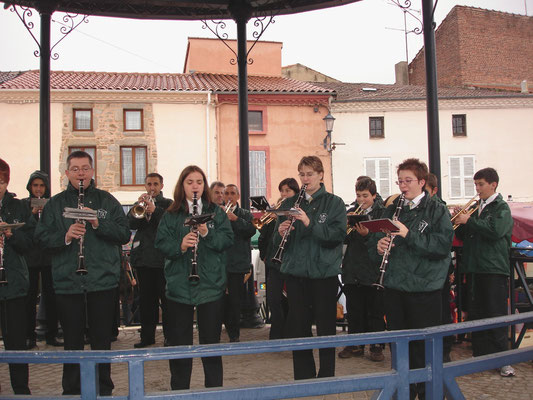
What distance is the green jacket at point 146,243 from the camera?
6.24 m

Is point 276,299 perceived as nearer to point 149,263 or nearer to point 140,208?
point 149,263

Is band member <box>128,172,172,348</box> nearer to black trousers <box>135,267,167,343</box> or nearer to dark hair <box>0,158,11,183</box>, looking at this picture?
black trousers <box>135,267,167,343</box>

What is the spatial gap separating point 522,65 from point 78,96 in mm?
26745

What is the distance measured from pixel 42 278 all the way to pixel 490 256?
519 cm

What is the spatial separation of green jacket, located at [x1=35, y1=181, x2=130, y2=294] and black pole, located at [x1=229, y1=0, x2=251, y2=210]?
130 inches

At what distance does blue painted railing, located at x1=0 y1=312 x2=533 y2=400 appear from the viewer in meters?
2.31

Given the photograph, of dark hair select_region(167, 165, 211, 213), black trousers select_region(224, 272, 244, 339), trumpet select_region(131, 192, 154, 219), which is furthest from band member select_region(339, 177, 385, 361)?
trumpet select_region(131, 192, 154, 219)

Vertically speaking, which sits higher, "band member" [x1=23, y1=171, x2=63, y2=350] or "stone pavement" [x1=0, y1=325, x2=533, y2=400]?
"band member" [x1=23, y1=171, x2=63, y2=350]

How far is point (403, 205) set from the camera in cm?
443

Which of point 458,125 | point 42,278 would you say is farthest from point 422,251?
point 458,125

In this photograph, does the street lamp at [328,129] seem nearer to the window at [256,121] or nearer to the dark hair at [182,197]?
the window at [256,121]

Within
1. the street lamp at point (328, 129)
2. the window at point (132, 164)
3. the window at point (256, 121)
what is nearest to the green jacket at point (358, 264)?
the street lamp at point (328, 129)

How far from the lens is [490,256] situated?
17.2 ft

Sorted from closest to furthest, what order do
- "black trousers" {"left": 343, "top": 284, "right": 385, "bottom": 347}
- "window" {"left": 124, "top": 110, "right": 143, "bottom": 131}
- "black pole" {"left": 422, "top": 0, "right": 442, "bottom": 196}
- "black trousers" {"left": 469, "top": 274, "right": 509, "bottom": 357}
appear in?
"black trousers" {"left": 469, "top": 274, "right": 509, "bottom": 357}, "black trousers" {"left": 343, "top": 284, "right": 385, "bottom": 347}, "black pole" {"left": 422, "top": 0, "right": 442, "bottom": 196}, "window" {"left": 124, "top": 110, "right": 143, "bottom": 131}
